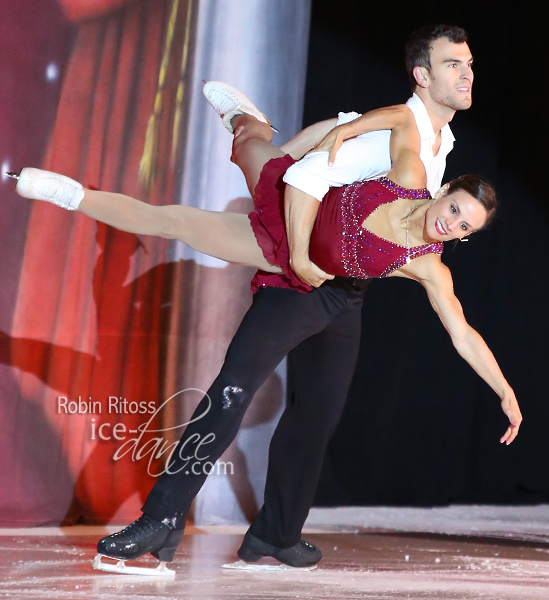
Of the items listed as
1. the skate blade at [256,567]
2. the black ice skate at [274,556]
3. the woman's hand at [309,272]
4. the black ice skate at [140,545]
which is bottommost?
the skate blade at [256,567]

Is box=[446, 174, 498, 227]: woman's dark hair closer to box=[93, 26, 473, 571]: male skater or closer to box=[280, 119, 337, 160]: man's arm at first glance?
box=[93, 26, 473, 571]: male skater

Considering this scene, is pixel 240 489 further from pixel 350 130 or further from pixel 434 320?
pixel 350 130

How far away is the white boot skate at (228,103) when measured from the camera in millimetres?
2842

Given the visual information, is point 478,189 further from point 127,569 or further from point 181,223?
point 127,569

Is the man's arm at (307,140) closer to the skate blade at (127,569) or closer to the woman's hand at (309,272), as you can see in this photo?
the woman's hand at (309,272)

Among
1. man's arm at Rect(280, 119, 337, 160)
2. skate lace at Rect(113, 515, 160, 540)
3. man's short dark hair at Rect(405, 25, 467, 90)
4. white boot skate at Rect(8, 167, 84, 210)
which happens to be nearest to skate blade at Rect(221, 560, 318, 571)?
skate lace at Rect(113, 515, 160, 540)

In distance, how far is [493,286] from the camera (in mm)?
4414

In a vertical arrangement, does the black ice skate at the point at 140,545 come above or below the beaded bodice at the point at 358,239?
below

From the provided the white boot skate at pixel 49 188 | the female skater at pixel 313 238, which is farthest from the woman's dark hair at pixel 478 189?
the white boot skate at pixel 49 188

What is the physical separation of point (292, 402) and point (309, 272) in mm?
487

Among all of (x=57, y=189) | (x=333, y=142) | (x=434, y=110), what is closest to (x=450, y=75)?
(x=434, y=110)

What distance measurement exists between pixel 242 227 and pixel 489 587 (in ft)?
4.13

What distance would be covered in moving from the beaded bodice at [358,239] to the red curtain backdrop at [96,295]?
4.01 feet

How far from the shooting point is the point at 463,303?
14.1 feet
